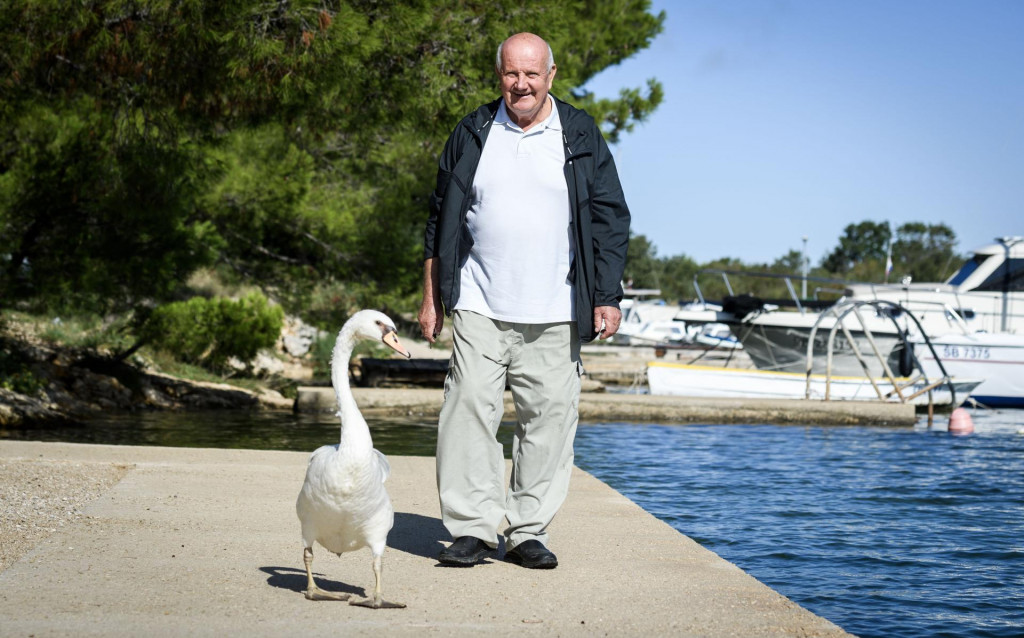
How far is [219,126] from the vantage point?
11500 millimetres

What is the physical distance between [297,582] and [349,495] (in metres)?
0.72

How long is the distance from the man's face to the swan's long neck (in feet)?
4.30

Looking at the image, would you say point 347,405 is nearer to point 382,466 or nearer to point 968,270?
point 382,466

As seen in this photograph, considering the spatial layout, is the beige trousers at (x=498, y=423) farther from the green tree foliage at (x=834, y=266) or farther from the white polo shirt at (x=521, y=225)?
the green tree foliage at (x=834, y=266)

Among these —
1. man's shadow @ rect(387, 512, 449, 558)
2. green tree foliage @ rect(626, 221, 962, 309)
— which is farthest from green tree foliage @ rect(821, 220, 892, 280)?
man's shadow @ rect(387, 512, 449, 558)

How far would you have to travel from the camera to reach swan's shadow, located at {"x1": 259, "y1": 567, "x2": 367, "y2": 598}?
4438 millimetres

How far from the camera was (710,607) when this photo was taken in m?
4.24

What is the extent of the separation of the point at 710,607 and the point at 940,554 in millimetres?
4020

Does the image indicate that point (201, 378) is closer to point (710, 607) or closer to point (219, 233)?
point (219, 233)

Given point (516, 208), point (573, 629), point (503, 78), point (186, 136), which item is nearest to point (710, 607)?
point (573, 629)

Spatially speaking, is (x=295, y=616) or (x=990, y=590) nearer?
(x=295, y=616)

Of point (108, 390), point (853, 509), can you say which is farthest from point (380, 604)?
point (108, 390)

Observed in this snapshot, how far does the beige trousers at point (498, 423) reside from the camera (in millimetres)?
4988

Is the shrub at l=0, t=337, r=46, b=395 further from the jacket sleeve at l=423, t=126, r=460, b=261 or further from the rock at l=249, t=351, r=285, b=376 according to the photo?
the jacket sleeve at l=423, t=126, r=460, b=261
